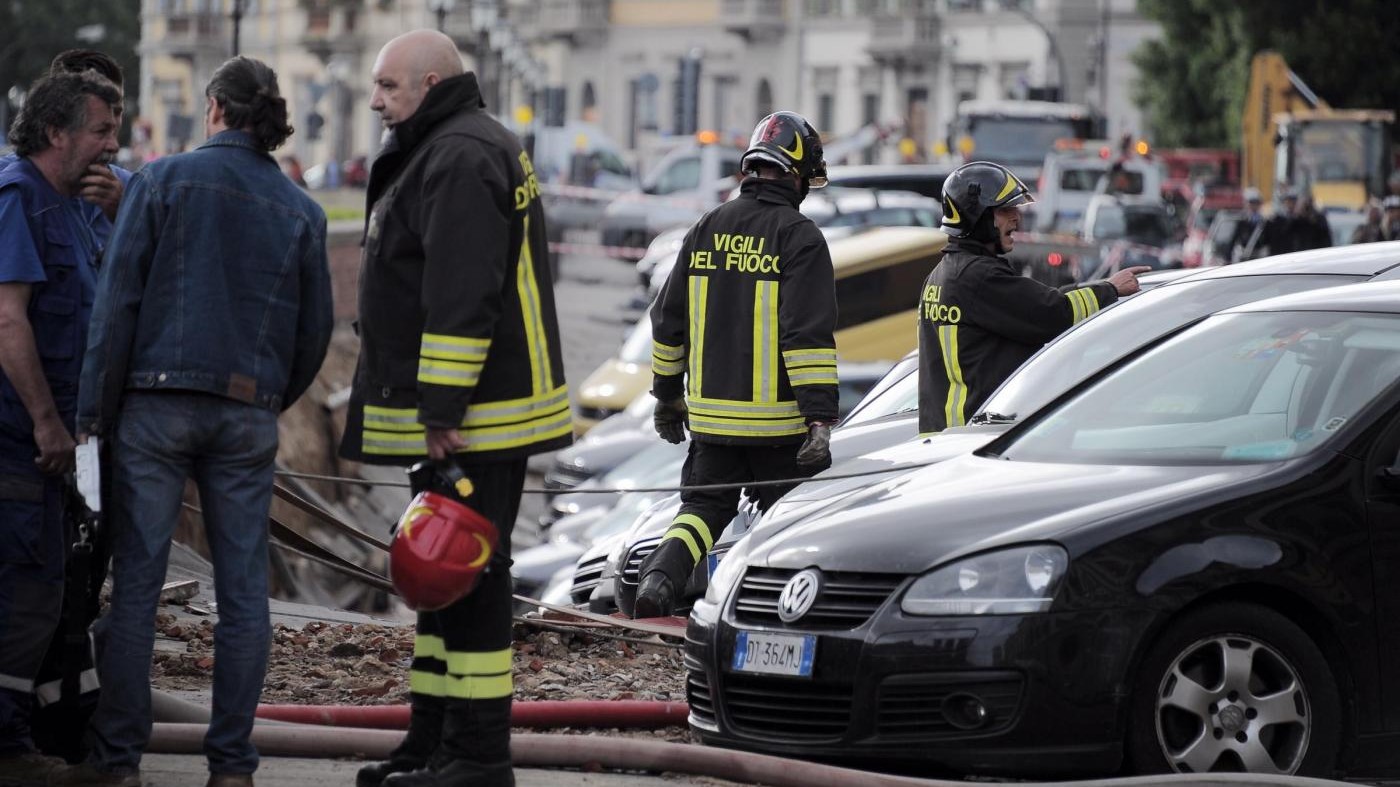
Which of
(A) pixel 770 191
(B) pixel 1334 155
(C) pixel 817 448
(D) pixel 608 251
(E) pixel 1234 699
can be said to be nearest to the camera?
(E) pixel 1234 699

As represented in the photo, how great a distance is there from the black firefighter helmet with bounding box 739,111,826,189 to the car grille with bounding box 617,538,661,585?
1.71m

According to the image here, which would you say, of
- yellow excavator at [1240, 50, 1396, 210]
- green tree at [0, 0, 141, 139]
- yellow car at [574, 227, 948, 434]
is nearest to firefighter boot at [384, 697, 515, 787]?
yellow car at [574, 227, 948, 434]

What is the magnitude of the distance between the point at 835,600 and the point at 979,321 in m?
2.41

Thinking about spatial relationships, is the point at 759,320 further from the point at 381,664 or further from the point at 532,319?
the point at 532,319

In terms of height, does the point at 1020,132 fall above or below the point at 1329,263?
below

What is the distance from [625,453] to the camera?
782 inches

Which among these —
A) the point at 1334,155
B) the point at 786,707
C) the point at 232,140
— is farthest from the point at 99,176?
the point at 1334,155

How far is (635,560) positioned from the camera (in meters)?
9.57

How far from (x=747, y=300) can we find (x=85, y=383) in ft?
9.86

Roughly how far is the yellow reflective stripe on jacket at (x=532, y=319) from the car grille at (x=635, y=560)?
3.55 m

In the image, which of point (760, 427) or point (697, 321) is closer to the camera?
point (760, 427)

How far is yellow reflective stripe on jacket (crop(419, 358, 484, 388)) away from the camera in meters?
5.65

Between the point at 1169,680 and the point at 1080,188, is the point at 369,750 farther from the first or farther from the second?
the point at 1080,188

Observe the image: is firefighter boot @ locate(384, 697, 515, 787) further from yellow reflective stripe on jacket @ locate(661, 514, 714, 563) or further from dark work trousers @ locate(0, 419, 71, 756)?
yellow reflective stripe on jacket @ locate(661, 514, 714, 563)
